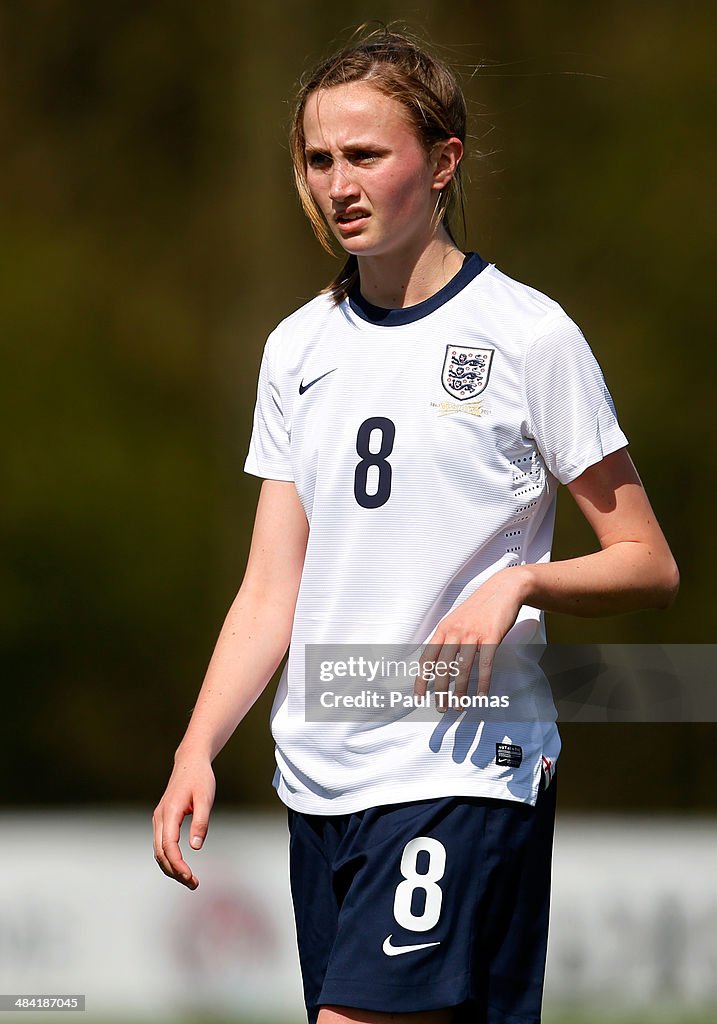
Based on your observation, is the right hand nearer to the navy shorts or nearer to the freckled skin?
the navy shorts

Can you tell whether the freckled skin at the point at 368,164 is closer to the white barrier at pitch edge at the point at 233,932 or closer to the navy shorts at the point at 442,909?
the navy shorts at the point at 442,909

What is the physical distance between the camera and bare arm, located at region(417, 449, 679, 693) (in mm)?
1693

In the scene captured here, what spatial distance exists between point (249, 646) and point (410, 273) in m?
0.60

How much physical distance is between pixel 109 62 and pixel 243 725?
2.38m

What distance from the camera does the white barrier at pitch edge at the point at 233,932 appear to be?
4078 millimetres

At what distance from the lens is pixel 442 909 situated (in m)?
1.79

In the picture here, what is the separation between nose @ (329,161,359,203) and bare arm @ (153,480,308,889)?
0.45 m

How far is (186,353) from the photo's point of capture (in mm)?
4867

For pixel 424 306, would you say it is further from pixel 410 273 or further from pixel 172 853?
pixel 172 853

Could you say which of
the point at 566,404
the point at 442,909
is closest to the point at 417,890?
the point at 442,909

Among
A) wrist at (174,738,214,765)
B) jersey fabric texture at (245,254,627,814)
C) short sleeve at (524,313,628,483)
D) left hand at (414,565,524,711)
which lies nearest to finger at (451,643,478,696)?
left hand at (414,565,524,711)

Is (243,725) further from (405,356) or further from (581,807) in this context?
(405,356)

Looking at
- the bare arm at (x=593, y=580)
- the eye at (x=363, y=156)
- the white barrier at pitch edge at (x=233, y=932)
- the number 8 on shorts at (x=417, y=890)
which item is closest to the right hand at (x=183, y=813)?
Answer: the number 8 on shorts at (x=417, y=890)

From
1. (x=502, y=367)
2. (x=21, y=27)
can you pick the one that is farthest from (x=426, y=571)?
(x=21, y=27)
